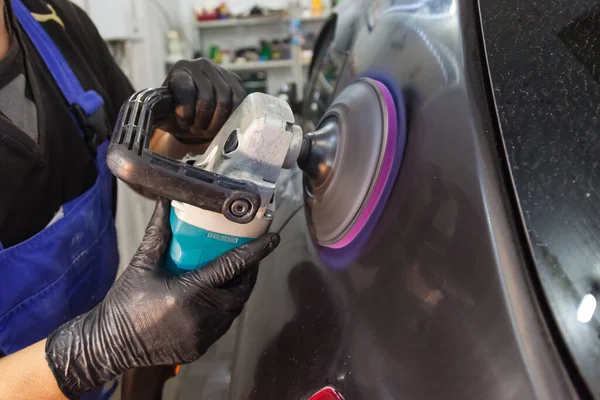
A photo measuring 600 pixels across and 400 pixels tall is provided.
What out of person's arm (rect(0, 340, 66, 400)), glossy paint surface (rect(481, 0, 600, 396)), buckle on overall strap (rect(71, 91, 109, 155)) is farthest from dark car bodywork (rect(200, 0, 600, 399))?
buckle on overall strap (rect(71, 91, 109, 155))

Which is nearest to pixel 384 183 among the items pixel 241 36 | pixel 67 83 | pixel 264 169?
pixel 264 169

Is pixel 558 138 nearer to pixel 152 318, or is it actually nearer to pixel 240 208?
pixel 240 208

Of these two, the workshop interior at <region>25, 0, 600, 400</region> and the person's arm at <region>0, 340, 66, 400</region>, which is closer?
the workshop interior at <region>25, 0, 600, 400</region>

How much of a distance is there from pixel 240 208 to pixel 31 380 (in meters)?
0.44

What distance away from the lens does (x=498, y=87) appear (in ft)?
1.53

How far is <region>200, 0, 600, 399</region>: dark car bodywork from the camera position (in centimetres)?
38

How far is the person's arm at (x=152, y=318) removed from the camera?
60 cm

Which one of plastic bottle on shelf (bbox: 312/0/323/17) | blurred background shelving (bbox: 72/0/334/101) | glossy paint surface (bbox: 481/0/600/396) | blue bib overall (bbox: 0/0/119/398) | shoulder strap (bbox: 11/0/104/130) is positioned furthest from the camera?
plastic bottle on shelf (bbox: 312/0/323/17)

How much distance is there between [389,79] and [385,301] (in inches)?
10.6

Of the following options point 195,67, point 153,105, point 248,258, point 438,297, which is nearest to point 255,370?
point 248,258

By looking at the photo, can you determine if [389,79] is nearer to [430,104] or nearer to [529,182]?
[430,104]

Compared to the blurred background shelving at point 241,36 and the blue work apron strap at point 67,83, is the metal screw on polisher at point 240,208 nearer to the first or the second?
the blue work apron strap at point 67,83

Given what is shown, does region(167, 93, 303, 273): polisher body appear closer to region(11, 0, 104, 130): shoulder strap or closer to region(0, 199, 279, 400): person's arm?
region(0, 199, 279, 400): person's arm

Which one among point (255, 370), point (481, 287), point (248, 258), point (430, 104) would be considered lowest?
point (255, 370)
